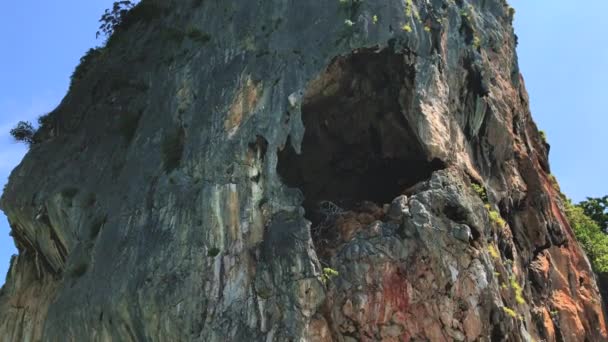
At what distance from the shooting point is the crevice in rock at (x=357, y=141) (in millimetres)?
24453

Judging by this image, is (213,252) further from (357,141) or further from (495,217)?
(495,217)

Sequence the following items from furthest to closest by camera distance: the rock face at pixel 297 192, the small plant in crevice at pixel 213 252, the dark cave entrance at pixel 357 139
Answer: the dark cave entrance at pixel 357 139
the small plant in crevice at pixel 213 252
the rock face at pixel 297 192

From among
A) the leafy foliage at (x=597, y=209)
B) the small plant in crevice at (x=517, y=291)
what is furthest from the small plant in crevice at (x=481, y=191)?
the leafy foliage at (x=597, y=209)

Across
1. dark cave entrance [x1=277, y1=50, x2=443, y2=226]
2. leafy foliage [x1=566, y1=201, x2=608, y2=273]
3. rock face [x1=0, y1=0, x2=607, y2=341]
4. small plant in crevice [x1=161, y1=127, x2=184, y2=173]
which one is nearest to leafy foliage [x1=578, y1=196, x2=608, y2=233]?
leafy foliage [x1=566, y1=201, x2=608, y2=273]

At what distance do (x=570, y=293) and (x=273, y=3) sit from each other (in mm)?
14170

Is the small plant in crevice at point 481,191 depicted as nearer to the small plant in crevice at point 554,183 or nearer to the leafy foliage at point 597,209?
the small plant in crevice at point 554,183

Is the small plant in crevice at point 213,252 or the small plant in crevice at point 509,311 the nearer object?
the small plant in crevice at point 509,311

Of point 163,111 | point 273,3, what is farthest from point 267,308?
point 273,3

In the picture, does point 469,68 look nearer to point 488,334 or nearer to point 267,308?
point 488,334

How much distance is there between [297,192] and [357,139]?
5.33 metres

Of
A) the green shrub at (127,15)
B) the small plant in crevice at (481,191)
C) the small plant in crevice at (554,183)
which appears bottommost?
the small plant in crevice at (481,191)

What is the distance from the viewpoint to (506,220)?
25.8 m

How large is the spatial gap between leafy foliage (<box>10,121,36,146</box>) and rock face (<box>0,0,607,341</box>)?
148cm

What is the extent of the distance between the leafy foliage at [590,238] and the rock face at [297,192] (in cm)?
458
